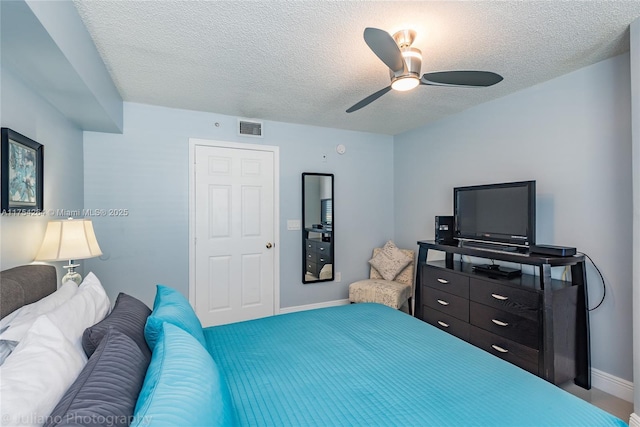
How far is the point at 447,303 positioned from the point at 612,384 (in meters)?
1.23

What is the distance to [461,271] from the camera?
290cm

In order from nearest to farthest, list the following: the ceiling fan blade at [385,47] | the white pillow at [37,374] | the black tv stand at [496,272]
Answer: the white pillow at [37,374], the ceiling fan blade at [385,47], the black tv stand at [496,272]

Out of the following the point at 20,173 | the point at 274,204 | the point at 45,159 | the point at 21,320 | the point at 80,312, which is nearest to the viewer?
the point at 21,320

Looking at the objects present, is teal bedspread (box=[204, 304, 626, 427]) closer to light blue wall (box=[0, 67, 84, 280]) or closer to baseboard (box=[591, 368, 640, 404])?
light blue wall (box=[0, 67, 84, 280])

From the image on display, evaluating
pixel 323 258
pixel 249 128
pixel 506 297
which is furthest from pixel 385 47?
pixel 323 258

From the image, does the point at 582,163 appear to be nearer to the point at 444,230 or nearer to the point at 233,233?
the point at 444,230

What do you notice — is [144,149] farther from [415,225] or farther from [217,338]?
[415,225]

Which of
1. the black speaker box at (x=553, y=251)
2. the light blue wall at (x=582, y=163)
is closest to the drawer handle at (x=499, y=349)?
the light blue wall at (x=582, y=163)

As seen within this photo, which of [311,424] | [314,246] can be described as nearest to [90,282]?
[311,424]

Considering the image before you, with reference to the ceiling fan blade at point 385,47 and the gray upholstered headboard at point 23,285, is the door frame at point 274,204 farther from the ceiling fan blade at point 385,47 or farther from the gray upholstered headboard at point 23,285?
the ceiling fan blade at point 385,47

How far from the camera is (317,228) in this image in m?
4.14

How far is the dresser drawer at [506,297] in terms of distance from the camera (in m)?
2.27

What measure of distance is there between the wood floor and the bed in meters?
1.36

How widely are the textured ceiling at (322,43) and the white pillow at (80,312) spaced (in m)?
1.51
